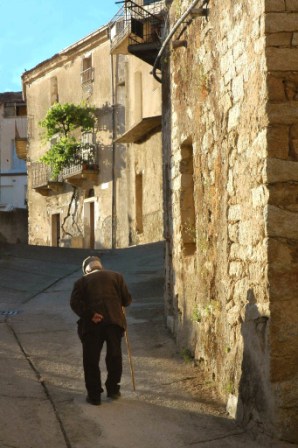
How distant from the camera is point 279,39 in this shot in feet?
21.8

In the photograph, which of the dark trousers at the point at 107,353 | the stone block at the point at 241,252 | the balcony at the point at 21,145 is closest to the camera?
the stone block at the point at 241,252

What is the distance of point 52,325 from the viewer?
11.6 meters

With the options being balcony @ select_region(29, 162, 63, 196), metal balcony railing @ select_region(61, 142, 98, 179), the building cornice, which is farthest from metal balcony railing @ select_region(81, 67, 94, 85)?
balcony @ select_region(29, 162, 63, 196)

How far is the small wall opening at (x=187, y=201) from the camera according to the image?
33.0 ft

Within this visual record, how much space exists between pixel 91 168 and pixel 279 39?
83.3ft

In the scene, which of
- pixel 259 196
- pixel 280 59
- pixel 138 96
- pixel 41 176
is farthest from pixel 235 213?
pixel 41 176

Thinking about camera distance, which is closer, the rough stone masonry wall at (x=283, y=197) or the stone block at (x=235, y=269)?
the rough stone masonry wall at (x=283, y=197)

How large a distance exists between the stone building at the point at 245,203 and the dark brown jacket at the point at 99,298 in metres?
0.95

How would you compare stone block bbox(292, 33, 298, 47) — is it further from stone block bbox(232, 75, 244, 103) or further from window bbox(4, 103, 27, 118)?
window bbox(4, 103, 27, 118)

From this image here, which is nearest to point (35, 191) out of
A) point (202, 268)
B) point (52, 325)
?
point (52, 325)

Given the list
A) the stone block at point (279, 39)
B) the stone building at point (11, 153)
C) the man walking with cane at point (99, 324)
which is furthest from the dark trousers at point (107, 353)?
the stone building at point (11, 153)

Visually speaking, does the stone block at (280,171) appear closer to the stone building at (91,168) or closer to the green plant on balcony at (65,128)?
the stone building at (91,168)

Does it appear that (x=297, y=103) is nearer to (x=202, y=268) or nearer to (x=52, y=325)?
(x=202, y=268)

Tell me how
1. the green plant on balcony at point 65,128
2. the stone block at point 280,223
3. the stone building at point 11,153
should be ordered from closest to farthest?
the stone block at point 280,223, the green plant on balcony at point 65,128, the stone building at point 11,153
